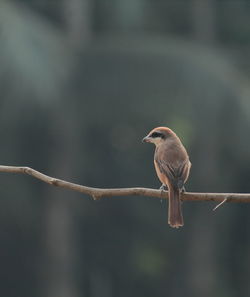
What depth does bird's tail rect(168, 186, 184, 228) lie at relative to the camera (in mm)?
9617

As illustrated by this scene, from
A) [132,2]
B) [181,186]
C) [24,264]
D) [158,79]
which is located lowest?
[24,264]

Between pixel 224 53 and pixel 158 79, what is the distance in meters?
2.71

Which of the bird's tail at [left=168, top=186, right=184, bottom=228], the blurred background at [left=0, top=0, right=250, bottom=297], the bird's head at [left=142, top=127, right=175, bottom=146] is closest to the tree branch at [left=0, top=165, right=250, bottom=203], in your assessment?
the bird's tail at [left=168, top=186, right=184, bottom=228]

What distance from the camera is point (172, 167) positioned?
10352 mm

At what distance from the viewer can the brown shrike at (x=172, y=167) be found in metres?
9.73

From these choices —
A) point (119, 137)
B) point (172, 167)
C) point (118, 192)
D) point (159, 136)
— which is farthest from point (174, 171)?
point (119, 137)

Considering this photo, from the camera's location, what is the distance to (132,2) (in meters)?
26.1

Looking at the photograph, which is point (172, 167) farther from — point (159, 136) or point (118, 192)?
point (118, 192)

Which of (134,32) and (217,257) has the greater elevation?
(134,32)

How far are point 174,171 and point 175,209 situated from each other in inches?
24.6

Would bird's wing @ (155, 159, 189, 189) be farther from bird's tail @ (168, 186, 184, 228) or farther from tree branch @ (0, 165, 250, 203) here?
tree branch @ (0, 165, 250, 203)

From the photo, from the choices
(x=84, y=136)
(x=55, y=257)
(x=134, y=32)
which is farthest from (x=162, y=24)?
(x=55, y=257)

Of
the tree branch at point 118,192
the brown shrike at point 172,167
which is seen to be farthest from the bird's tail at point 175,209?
the tree branch at point 118,192

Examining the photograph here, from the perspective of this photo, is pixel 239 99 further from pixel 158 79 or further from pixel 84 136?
pixel 84 136
